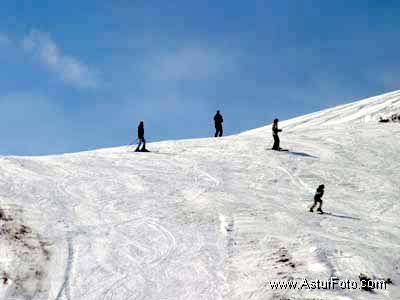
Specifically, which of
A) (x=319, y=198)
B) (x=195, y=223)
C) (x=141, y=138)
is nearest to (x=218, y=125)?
(x=141, y=138)

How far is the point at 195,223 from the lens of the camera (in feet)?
75.7

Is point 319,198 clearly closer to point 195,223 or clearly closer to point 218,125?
point 195,223

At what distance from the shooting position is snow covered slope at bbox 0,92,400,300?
1827cm

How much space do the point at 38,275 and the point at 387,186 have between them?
18.6 meters

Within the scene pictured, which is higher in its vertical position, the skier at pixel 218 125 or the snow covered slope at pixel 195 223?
the skier at pixel 218 125

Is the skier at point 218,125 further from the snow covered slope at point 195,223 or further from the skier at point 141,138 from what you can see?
the skier at point 141,138

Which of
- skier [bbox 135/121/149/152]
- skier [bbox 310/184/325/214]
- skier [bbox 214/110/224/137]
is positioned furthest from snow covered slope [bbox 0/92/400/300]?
skier [bbox 214/110/224/137]

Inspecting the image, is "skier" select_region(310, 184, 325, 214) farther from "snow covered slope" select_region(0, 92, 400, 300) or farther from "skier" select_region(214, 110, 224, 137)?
"skier" select_region(214, 110, 224, 137)

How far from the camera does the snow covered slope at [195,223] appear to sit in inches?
719

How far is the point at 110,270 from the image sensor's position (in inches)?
750

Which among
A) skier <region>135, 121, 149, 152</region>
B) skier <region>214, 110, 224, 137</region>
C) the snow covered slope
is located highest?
skier <region>214, 110, 224, 137</region>

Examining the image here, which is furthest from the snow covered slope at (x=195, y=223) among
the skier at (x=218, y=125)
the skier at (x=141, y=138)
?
→ the skier at (x=218, y=125)

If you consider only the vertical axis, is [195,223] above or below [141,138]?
below

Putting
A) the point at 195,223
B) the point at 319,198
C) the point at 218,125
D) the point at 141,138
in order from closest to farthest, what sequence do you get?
1. the point at 195,223
2. the point at 319,198
3. the point at 141,138
4. the point at 218,125
